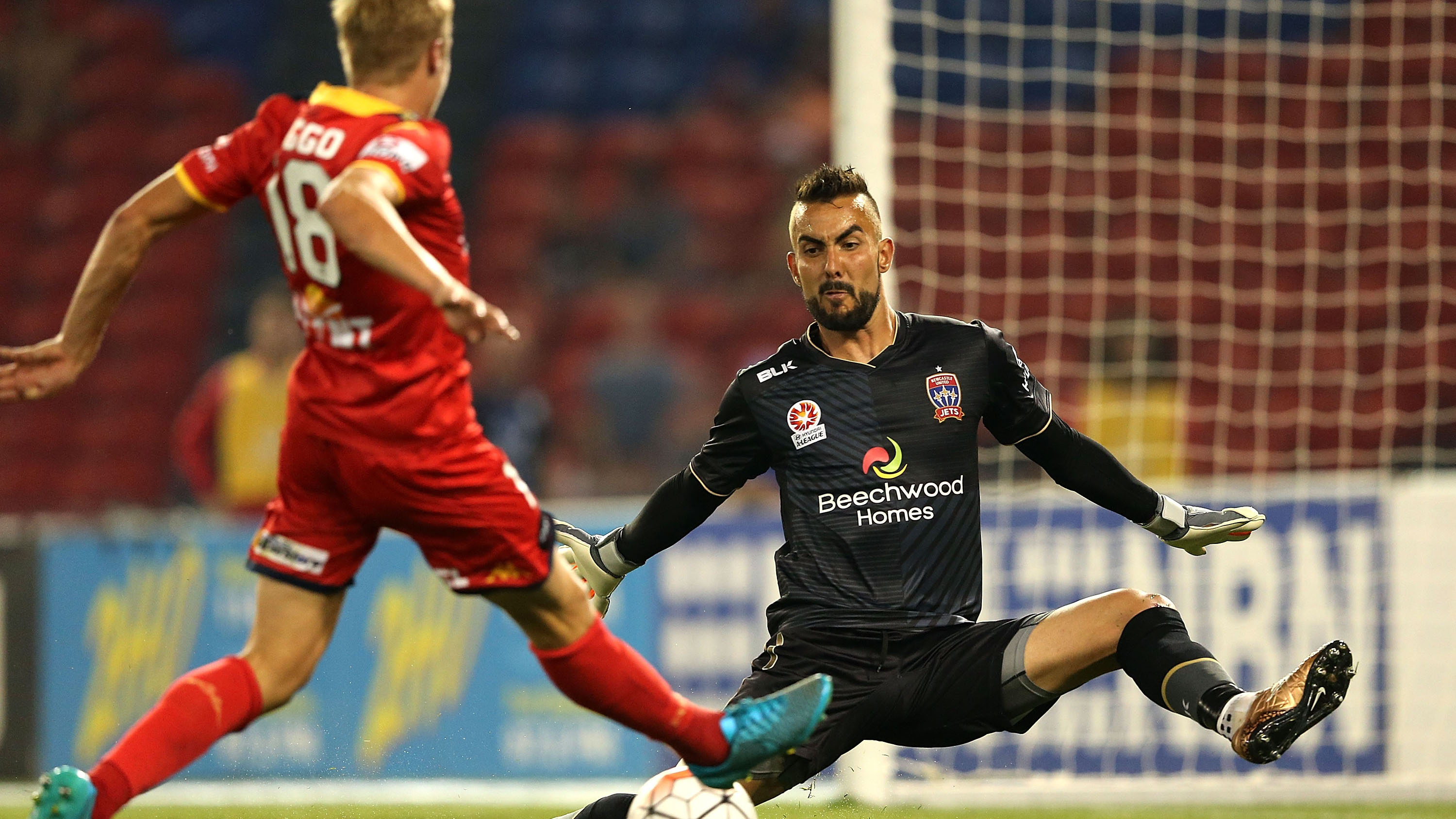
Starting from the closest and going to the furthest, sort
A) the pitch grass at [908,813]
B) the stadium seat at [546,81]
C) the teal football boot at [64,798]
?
1. the teal football boot at [64,798]
2. the pitch grass at [908,813]
3. the stadium seat at [546,81]

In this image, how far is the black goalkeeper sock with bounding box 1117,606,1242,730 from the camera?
3578 millimetres

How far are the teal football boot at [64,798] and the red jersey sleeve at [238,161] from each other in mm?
1123

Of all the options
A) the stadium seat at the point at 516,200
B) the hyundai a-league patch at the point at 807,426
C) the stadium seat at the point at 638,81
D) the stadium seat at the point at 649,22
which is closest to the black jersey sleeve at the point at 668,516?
the hyundai a-league patch at the point at 807,426

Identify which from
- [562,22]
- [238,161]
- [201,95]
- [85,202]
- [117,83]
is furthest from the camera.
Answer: [562,22]

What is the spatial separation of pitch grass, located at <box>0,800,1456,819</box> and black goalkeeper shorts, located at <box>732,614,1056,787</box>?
4.70 ft

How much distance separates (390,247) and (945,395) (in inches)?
65.6

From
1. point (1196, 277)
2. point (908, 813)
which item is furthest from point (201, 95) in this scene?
point (908, 813)

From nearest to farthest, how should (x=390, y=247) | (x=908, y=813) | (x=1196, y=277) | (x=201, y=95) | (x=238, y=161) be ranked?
(x=390, y=247) → (x=238, y=161) → (x=908, y=813) → (x=1196, y=277) → (x=201, y=95)

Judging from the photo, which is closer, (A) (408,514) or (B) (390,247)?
(B) (390,247)

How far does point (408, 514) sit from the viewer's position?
124 inches

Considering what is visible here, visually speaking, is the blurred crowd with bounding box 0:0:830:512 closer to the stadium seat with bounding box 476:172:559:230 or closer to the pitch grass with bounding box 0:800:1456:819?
the stadium seat with bounding box 476:172:559:230

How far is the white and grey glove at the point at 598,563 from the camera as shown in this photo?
4.21 metres

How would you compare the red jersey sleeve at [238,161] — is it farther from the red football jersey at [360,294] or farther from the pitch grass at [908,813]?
the pitch grass at [908,813]

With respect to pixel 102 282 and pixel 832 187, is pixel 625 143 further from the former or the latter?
pixel 102 282
